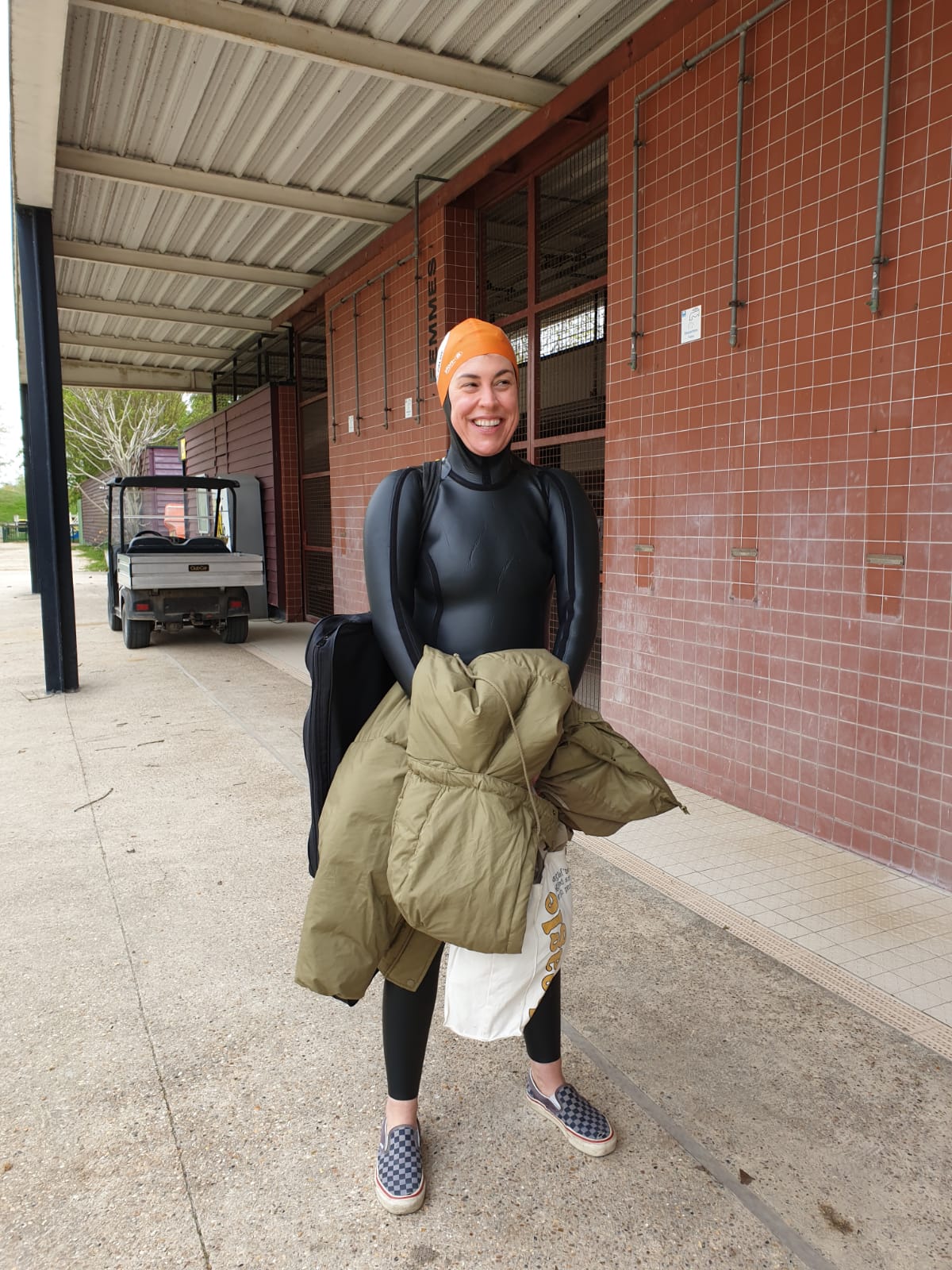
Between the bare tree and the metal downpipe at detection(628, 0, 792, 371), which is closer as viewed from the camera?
the metal downpipe at detection(628, 0, 792, 371)

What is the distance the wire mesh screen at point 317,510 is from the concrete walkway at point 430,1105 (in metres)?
8.21

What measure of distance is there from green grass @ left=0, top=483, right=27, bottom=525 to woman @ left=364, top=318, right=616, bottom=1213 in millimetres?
72954

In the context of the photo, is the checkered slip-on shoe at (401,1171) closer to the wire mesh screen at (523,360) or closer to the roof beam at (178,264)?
the wire mesh screen at (523,360)

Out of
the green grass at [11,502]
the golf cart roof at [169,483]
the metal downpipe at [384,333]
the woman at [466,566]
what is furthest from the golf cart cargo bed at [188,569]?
the green grass at [11,502]

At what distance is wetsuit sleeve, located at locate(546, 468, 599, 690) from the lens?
5.99 feet

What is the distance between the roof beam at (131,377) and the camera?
539 inches

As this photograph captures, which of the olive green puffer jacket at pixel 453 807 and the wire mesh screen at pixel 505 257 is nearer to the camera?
the olive green puffer jacket at pixel 453 807

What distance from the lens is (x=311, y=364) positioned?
11414mm

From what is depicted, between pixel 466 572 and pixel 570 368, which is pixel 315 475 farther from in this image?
pixel 466 572

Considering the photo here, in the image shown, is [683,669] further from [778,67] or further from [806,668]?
[778,67]

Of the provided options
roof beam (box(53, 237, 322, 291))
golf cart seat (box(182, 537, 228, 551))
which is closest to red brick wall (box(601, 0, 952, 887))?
roof beam (box(53, 237, 322, 291))

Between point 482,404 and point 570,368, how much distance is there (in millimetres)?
4547

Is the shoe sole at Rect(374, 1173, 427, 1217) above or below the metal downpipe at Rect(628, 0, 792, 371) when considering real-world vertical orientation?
below

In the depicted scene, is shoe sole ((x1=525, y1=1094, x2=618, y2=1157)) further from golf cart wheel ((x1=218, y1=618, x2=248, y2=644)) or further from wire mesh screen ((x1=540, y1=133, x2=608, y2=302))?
golf cart wheel ((x1=218, y1=618, x2=248, y2=644))
